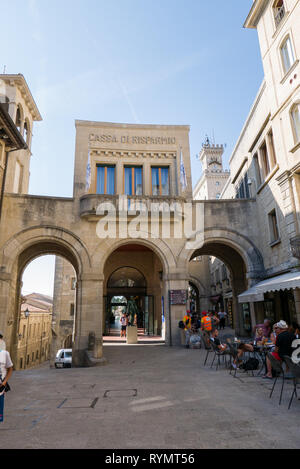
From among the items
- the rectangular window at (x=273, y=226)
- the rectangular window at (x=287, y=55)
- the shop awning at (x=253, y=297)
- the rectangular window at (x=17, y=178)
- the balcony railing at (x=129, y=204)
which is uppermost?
the rectangular window at (x=287, y=55)

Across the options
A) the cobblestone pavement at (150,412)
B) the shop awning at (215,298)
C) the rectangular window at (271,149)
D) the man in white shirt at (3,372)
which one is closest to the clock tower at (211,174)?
the shop awning at (215,298)

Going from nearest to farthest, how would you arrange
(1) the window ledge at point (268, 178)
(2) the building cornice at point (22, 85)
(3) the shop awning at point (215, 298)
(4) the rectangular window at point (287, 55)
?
1. (4) the rectangular window at point (287, 55)
2. (1) the window ledge at point (268, 178)
3. (2) the building cornice at point (22, 85)
4. (3) the shop awning at point (215, 298)

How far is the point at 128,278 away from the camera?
2477 centimetres

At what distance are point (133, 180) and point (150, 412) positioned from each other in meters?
13.5

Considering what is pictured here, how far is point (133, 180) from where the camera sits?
56.3 ft

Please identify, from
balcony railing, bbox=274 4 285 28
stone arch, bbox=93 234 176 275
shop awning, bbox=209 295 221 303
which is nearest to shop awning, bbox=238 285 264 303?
stone arch, bbox=93 234 176 275

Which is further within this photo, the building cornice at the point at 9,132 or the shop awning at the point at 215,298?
the shop awning at the point at 215,298

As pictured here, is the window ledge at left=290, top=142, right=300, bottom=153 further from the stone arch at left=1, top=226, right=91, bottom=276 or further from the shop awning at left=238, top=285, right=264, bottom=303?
the stone arch at left=1, top=226, right=91, bottom=276

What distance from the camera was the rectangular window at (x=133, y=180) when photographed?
17.0 metres

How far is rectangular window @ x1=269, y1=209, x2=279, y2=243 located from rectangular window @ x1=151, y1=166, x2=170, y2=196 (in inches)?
230

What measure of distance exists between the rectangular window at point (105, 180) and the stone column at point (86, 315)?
5102mm

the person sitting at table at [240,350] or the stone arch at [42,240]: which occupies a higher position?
the stone arch at [42,240]

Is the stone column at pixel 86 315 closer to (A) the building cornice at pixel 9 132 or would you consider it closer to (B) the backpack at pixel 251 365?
(B) the backpack at pixel 251 365
